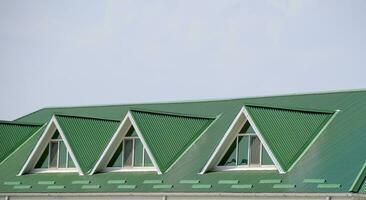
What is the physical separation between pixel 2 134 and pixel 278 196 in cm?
1966

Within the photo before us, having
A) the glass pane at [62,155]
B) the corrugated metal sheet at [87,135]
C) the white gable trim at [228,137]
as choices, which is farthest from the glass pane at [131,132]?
the white gable trim at [228,137]

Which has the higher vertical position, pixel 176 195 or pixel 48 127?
pixel 48 127

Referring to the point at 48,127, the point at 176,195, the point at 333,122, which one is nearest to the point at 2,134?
the point at 48,127

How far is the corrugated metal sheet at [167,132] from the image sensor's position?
46.2 metres

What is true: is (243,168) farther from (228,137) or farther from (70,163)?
(70,163)

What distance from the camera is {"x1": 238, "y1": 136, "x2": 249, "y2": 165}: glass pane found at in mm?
43469

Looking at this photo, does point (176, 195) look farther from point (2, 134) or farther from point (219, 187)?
point (2, 134)

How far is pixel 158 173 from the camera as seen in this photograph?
45.5 meters

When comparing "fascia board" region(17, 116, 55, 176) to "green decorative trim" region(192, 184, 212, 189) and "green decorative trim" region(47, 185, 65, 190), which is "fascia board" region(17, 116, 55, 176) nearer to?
"green decorative trim" region(47, 185, 65, 190)

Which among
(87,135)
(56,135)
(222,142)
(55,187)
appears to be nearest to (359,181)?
Result: (222,142)

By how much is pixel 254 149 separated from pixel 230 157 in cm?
115

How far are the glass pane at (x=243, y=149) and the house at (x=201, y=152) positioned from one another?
0.12 ft

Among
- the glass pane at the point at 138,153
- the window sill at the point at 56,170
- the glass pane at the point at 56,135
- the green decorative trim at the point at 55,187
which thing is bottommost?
the green decorative trim at the point at 55,187

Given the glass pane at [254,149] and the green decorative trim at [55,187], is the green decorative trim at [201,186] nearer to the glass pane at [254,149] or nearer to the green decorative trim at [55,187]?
the glass pane at [254,149]
